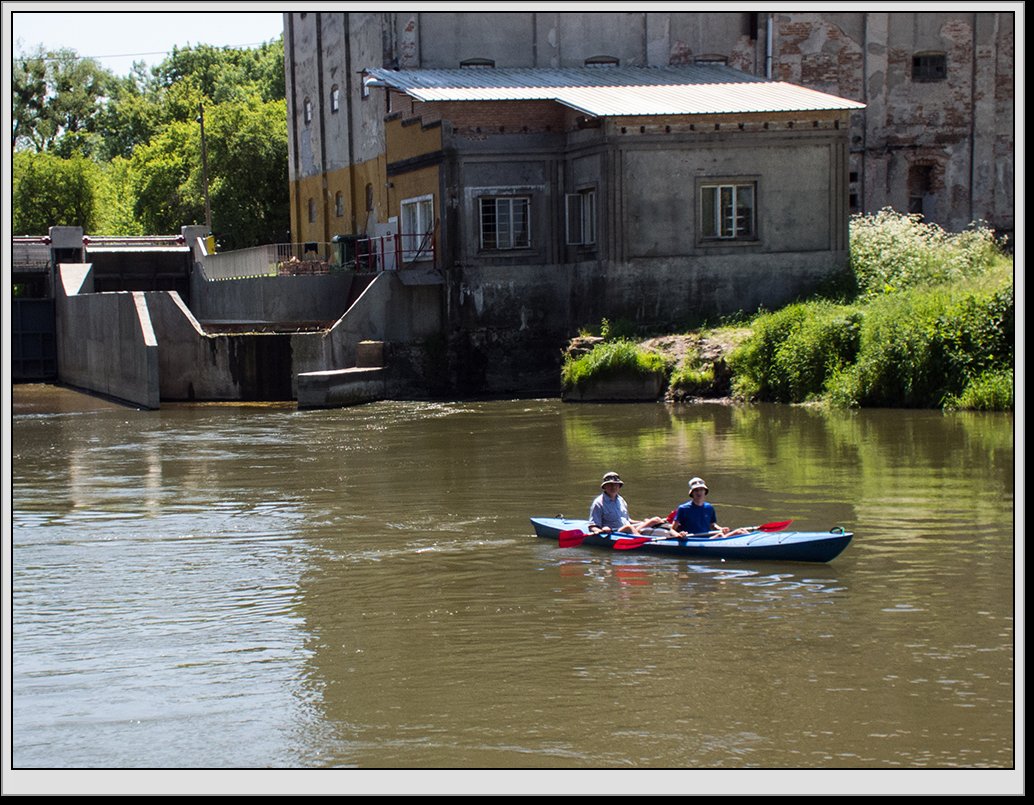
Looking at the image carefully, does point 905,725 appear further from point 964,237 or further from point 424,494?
point 964,237

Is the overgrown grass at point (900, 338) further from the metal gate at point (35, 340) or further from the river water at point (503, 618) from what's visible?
the metal gate at point (35, 340)

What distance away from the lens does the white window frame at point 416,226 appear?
39719 mm

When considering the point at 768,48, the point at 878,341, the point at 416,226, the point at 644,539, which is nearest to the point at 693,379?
the point at 878,341

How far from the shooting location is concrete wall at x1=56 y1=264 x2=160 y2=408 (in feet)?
122

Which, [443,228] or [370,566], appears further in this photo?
[443,228]

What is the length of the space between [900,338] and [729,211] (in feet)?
25.8

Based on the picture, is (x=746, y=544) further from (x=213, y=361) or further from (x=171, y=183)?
(x=171, y=183)

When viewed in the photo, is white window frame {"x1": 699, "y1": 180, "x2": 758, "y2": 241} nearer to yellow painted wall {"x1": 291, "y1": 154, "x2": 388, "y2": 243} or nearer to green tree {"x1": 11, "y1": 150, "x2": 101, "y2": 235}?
yellow painted wall {"x1": 291, "y1": 154, "x2": 388, "y2": 243}

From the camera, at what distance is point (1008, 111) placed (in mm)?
45938

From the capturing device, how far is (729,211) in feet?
122

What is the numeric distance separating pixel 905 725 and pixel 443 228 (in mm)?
29598

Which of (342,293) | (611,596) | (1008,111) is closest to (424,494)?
(611,596)

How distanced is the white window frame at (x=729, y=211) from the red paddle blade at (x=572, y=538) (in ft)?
69.3

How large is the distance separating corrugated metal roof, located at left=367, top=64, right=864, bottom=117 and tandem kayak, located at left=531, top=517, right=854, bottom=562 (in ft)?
68.5
